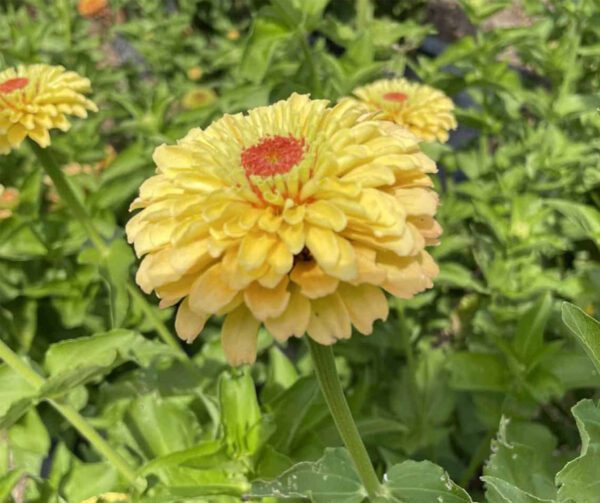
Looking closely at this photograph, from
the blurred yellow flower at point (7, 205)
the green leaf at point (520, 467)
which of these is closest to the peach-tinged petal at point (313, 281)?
the green leaf at point (520, 467)

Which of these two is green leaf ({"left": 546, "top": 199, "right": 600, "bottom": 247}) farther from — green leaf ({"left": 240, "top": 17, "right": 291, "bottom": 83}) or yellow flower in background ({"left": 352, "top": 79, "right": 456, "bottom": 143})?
green leaf ({"left": 240, "top": 17, "right": 291, "bottom": 83})

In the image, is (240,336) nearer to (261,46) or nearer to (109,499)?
(109,499)

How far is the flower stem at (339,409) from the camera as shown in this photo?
2.27 ft

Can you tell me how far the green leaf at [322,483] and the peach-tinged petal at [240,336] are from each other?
0.21 m

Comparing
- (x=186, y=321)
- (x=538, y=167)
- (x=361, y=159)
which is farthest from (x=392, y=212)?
(x=538, y=167)

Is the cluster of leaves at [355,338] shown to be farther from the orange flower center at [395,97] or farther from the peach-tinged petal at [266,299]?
the peach-tinged petal at [266,299]

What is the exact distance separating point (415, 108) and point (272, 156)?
80 cm

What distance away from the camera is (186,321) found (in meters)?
0.65

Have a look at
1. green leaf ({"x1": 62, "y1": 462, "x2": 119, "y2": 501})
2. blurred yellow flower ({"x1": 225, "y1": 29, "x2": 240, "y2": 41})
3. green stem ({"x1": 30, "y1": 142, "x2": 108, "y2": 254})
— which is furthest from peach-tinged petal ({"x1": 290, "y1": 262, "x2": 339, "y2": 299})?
blurred yellow flower ({"x1": 225, "y1": 29, "x2": 240, "y2": 41})

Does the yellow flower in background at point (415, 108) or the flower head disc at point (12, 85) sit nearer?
the flower head disc at point (12, 85)

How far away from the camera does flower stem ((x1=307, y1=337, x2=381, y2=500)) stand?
0.69 meters

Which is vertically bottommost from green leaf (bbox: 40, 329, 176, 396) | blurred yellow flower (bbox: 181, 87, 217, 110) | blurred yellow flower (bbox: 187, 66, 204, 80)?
blurred yellow flower (bbox: 187, 66, 204, 80)

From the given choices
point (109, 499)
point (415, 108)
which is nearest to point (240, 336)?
point (109, 499)

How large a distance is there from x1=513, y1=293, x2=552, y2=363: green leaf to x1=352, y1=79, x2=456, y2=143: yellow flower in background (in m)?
0.37
